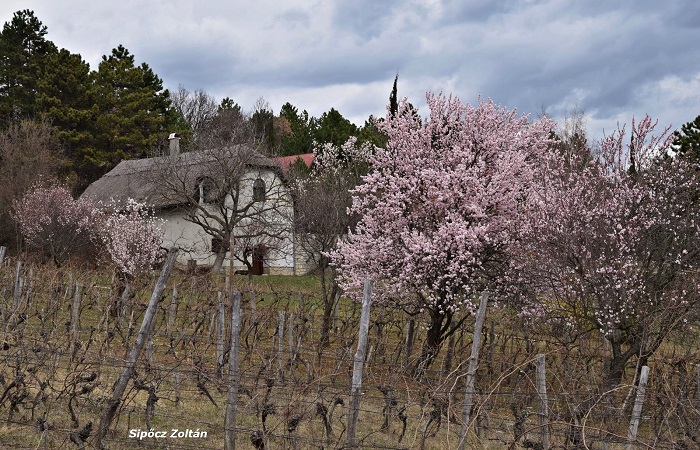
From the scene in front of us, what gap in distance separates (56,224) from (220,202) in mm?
6820

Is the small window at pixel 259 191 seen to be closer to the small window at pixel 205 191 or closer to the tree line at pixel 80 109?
the small window at pixel 205 191

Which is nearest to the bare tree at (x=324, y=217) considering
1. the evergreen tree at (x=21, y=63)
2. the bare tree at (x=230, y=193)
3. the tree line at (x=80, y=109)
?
the bare tree at (x=230, y=193)

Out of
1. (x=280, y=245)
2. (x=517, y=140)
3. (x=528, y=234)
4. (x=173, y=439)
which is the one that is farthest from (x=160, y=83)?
(x=173, y=439)

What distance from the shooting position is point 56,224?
32.3 m

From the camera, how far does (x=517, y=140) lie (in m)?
16.7

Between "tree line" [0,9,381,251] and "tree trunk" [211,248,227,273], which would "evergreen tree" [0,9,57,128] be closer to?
"tree line" [0,9,381,251]

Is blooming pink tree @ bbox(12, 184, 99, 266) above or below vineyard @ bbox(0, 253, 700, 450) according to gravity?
above

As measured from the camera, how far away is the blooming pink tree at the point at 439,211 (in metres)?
14.1

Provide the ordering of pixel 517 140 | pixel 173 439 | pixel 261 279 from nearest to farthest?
pixel 173 439 < pixel 517 140 < pixel 261 279

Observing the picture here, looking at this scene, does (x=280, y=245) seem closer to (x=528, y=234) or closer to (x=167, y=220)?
(x=167, y=220)

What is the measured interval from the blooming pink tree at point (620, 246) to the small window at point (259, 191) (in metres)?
20.8

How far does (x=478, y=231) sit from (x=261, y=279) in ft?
72.3

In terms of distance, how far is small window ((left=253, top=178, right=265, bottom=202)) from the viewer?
33.7 meters

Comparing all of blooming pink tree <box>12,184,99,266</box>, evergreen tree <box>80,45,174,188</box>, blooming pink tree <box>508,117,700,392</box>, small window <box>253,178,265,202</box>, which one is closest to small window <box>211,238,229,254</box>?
small window <box>253,178,265,202</box>
